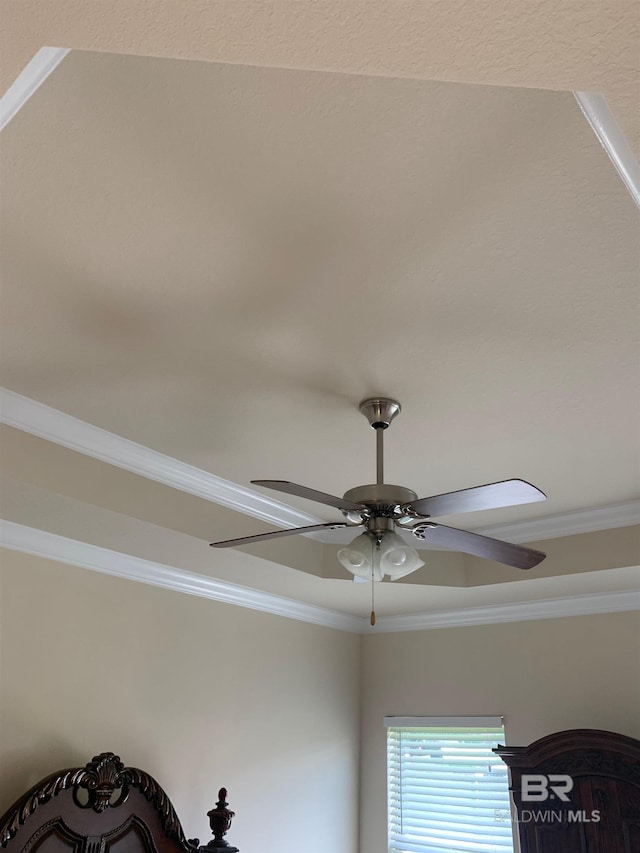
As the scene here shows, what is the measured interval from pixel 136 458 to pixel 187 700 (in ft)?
4.52

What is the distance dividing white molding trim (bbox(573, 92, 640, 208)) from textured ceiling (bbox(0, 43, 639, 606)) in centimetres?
3

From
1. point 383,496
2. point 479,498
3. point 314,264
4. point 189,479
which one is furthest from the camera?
point 189,479

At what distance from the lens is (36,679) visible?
2.78 metres

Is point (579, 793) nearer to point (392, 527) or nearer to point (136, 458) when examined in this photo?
point (392, 527)

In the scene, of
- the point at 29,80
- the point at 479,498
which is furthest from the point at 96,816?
the point at 29,80

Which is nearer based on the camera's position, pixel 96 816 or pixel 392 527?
pixel 392 527

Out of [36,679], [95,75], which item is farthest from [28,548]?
[95,75]

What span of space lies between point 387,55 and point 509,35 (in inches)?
5.7

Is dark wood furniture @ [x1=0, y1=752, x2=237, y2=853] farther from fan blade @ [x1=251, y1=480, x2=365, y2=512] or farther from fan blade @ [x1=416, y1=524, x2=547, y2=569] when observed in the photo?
fan blade @ [x1=416, y1=524, x2=547, y2=569]

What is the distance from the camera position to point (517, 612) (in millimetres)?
4023

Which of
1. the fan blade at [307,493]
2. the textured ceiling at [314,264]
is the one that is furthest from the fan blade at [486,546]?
the textured ceiling at [314,264]

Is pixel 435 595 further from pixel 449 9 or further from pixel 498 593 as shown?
pixel 449 9

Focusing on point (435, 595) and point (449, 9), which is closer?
point (449, 9)

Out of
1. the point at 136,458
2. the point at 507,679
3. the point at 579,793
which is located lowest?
the point at 579,793
